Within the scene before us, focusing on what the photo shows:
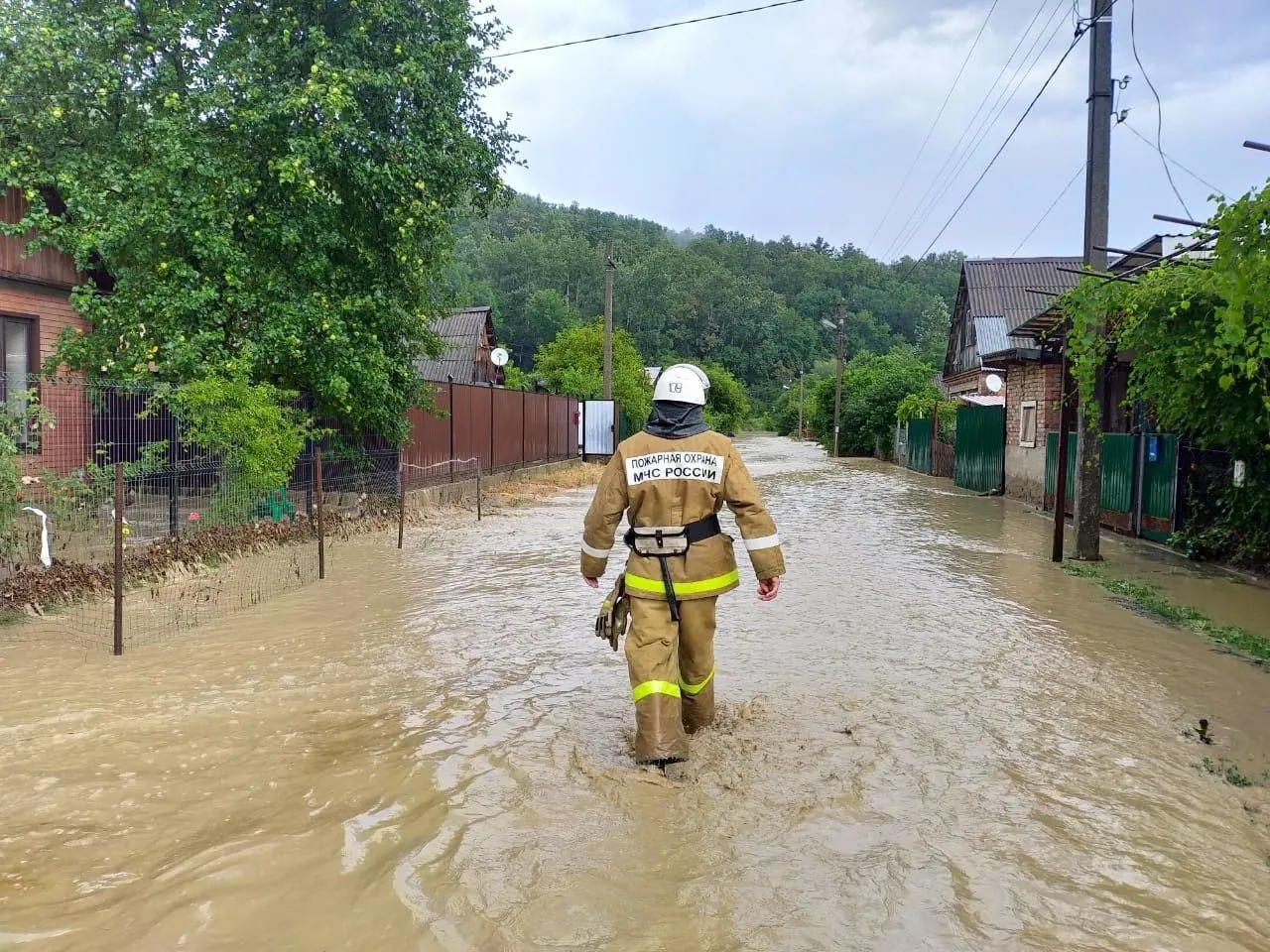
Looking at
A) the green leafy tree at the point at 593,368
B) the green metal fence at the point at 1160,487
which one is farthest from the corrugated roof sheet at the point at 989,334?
the green metal fence at the point at 1160,487

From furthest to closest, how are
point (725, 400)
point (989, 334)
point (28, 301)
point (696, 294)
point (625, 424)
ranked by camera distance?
point (696, 294)
point (725, 400)
point (625, 424)
point (989, 334)
point (28, 301)

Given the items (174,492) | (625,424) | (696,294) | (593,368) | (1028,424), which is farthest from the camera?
(696,294)

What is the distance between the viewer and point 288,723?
5.35 m

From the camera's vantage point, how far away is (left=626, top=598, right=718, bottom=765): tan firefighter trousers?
4.62 m

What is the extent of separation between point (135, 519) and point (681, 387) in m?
6.93

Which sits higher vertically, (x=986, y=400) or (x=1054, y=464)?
(x=986, y=400)

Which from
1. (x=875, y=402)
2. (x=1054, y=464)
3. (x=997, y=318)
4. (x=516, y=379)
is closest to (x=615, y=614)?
(x=1054, y=464)

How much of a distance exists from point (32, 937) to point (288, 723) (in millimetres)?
2179

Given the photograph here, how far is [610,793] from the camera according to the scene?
4.49m

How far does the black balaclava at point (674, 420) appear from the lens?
4891 millimetres

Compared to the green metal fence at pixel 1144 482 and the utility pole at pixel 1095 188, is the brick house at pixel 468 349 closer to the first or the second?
the green metal fence at pixel 1144 482

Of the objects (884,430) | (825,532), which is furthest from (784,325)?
(825,532)

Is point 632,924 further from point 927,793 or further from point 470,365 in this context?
point 470,365

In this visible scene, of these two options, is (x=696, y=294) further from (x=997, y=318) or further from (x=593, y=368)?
(x=997, y=318)
